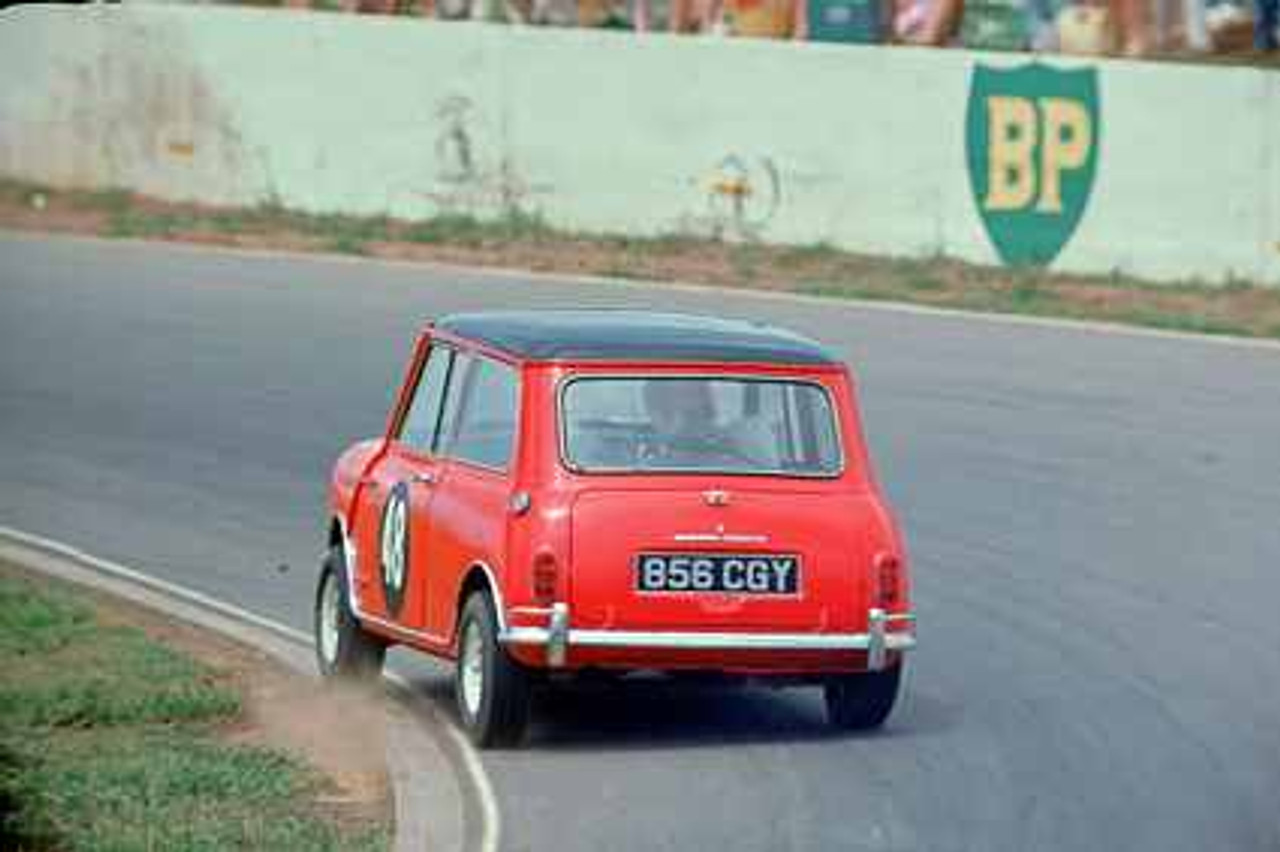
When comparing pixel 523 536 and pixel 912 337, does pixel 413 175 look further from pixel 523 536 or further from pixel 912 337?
pixel 523 536

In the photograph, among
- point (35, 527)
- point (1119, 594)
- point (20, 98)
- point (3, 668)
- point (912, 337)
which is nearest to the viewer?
point (3, 668)

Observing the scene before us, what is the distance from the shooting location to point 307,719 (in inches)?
500

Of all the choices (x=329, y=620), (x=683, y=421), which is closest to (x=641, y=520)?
(x=683, y=421)

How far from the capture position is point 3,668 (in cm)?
1349

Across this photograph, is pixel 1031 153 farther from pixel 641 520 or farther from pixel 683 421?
pixel 641 520

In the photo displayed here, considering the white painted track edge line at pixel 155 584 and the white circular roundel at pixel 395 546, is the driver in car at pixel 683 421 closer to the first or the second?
the white circular roundel at pixel 395 546

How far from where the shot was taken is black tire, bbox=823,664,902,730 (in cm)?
1213

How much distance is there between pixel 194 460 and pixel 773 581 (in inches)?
352

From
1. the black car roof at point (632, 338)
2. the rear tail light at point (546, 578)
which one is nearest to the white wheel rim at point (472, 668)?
the rear tail light at point (546, 578)

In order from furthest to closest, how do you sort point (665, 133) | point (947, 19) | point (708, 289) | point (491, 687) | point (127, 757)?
point (947, 19) < point (665, 133) < point (708, 289) < point (491, 687) < point (127, 757)

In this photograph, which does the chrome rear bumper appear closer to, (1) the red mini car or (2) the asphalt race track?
(1) the red mini car

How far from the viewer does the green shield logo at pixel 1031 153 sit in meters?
28.0

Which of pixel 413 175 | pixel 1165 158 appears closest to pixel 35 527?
pixel 1165 158

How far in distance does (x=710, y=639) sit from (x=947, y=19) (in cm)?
2010
